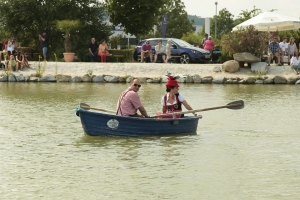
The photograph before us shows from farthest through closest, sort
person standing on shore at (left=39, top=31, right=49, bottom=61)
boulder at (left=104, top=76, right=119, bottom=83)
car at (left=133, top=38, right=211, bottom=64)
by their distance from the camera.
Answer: person standing on shore at (left=39, top=31, right=49, bottom=61)
car at (left=133, top=38, right=211, bottom=64)
boulder at (left=104, top=76, right=119, bottom=83)

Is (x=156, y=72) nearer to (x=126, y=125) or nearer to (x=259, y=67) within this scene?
(x=259, y=67)

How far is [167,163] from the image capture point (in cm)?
1335

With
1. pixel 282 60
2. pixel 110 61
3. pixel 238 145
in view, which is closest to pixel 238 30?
pixel 282 60

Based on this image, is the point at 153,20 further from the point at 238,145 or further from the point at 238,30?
the point at 238,145

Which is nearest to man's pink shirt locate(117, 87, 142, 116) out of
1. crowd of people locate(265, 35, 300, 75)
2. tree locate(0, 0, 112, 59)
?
crowd of people locate(265, 35, 300, 75)

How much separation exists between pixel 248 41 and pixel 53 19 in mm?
11427

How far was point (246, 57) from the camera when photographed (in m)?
33.3

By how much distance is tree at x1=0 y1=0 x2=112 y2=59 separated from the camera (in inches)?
1567

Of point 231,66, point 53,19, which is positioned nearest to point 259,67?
point 231,66

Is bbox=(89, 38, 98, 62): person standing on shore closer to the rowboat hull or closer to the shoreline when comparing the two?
the shoreline

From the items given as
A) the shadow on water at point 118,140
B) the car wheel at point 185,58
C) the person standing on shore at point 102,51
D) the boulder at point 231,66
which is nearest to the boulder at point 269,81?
the boulder at point 231,66

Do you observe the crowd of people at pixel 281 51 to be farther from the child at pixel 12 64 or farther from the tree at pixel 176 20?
the tree at pixel 176 20

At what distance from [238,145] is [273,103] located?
8.16m

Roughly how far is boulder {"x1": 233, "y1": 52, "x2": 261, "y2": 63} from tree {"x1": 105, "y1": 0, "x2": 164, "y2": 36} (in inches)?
368
